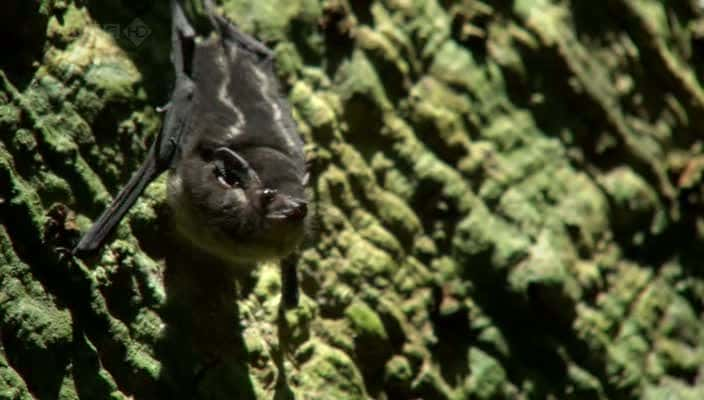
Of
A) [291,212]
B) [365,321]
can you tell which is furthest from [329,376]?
[291,212]

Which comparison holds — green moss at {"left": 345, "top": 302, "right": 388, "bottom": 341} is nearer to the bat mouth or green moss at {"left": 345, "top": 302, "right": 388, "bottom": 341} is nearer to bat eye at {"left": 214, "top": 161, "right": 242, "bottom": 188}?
the bat mouth

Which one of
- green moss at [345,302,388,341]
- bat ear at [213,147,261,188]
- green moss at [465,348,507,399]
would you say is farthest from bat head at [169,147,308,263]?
green moss at [465,348,507,399]

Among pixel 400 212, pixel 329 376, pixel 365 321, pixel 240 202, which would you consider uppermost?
pixel 400 212

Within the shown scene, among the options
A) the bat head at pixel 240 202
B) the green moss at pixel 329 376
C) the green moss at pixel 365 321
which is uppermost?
the bat head at pixel 240 202

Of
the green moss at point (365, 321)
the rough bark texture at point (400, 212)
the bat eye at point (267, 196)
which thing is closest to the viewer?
the rough bark texture at point (400, 212)

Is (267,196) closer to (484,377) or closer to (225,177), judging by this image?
(225,177)

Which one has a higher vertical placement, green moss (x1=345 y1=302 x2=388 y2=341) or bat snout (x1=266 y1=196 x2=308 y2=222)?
bat snout (x1=266 y1=196 x2=308 y2=222)

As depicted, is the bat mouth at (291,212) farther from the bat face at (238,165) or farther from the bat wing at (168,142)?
the bat wing at (168,142)

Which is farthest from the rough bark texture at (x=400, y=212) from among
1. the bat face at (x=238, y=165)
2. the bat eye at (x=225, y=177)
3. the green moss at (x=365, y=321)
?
the bat eye at (x=225, y=177)
